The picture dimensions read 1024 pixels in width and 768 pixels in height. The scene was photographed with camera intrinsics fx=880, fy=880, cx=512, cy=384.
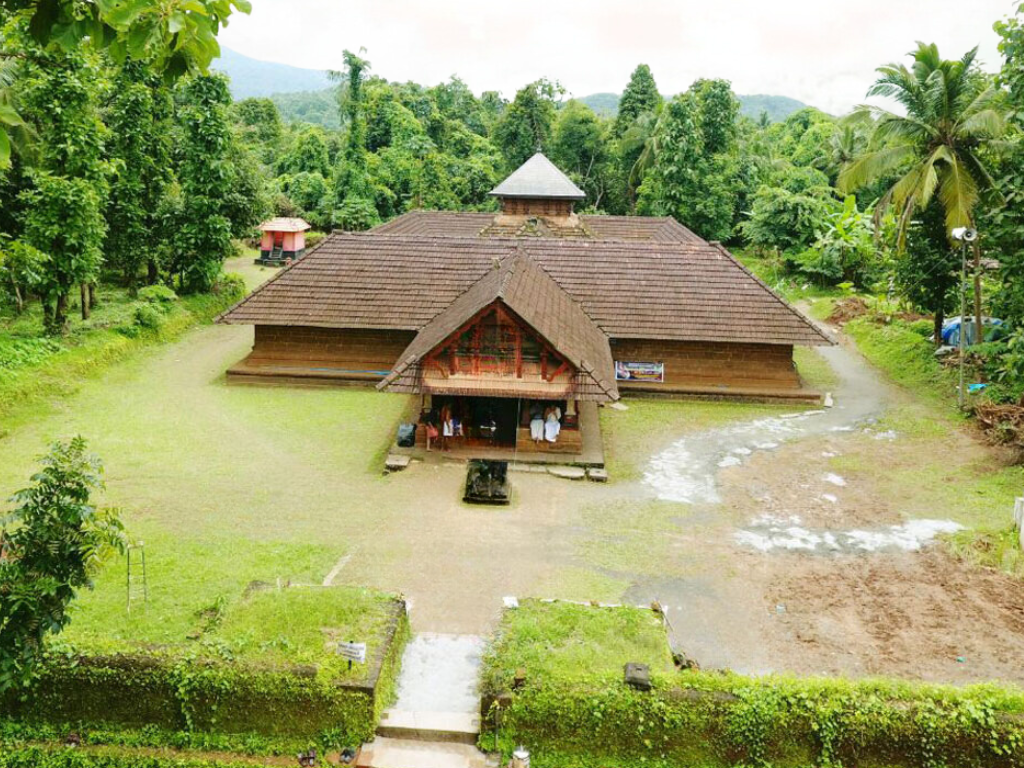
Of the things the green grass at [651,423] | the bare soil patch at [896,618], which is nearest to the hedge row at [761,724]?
the bare soil patch at [896,618]

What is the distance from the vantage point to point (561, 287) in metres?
21.6

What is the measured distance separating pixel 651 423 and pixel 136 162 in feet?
52.1

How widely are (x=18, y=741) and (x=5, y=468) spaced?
8.21 metres

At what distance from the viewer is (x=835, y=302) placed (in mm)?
31219

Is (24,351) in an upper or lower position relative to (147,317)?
lower

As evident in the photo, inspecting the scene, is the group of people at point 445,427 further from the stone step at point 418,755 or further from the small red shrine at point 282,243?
the small red shrine at point 282,243

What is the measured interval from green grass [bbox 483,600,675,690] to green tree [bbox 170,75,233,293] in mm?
19809

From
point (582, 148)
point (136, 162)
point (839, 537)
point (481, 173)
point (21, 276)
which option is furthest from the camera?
point (582, 148)

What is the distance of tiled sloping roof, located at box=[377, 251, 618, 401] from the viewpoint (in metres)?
15.5

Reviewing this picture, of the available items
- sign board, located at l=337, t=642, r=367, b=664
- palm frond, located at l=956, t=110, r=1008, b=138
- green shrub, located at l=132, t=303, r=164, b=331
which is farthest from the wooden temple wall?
sign board, located at l=337, t=642, r=367, b=664

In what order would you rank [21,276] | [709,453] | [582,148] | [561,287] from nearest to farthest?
[709,453] < [21,276] < [561,287] < [582,148]

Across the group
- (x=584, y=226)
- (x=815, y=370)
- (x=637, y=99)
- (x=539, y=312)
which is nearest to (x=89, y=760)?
(x=539, y=312)

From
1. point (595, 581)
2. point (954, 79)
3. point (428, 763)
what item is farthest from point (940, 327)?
point (428, 763)

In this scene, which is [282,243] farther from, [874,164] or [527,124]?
[874,164]
